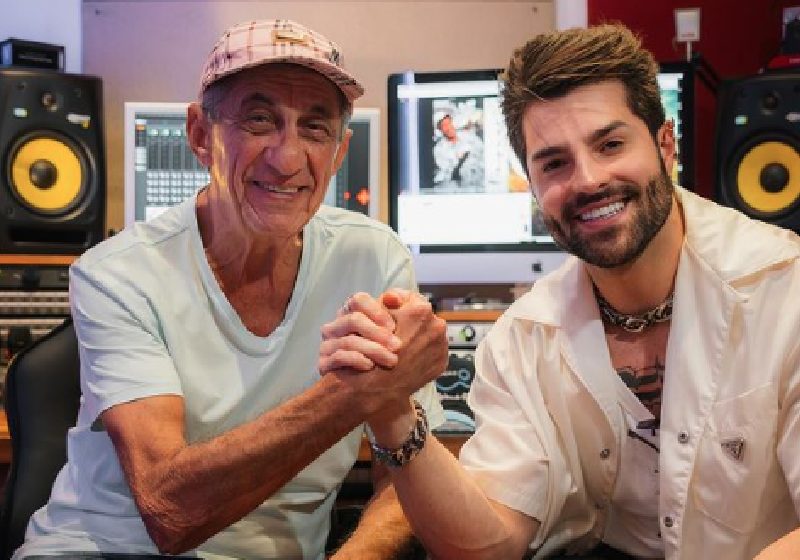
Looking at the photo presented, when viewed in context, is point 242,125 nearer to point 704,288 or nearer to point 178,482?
point 178,482

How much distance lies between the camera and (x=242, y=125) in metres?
1.52

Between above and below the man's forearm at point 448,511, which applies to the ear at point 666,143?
above

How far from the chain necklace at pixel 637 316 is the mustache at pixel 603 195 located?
0.64 ft

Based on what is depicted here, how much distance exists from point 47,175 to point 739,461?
80.0 inches

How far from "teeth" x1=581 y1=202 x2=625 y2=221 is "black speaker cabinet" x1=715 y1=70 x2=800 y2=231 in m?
1.37

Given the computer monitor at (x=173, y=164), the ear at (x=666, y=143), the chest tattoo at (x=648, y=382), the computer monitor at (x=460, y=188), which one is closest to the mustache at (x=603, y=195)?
the ear at (x=666, y=143)

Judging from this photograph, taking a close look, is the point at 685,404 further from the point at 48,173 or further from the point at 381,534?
the point at 48,173

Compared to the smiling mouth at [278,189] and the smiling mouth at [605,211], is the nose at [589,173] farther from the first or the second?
the smiling mouth at [278,189]

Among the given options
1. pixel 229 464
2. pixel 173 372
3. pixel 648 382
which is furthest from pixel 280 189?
pixel 648 382

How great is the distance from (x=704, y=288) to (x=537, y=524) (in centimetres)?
46

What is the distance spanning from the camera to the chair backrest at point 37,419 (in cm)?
159

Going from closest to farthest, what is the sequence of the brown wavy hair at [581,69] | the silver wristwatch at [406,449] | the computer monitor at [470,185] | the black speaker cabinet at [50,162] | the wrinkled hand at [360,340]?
the wrinkled hand at [360,340] < the silver wristwatch at [406,449] < the brown wavy hair at [581,69] < the black speaker cabinet at [50,162] < the computer monitor at [470,185]

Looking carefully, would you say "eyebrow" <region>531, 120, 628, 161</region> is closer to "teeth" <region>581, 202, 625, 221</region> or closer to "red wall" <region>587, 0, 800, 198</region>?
"teeth" <region>581, 202, 625, 221</region>

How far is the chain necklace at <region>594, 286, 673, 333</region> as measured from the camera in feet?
5.12
